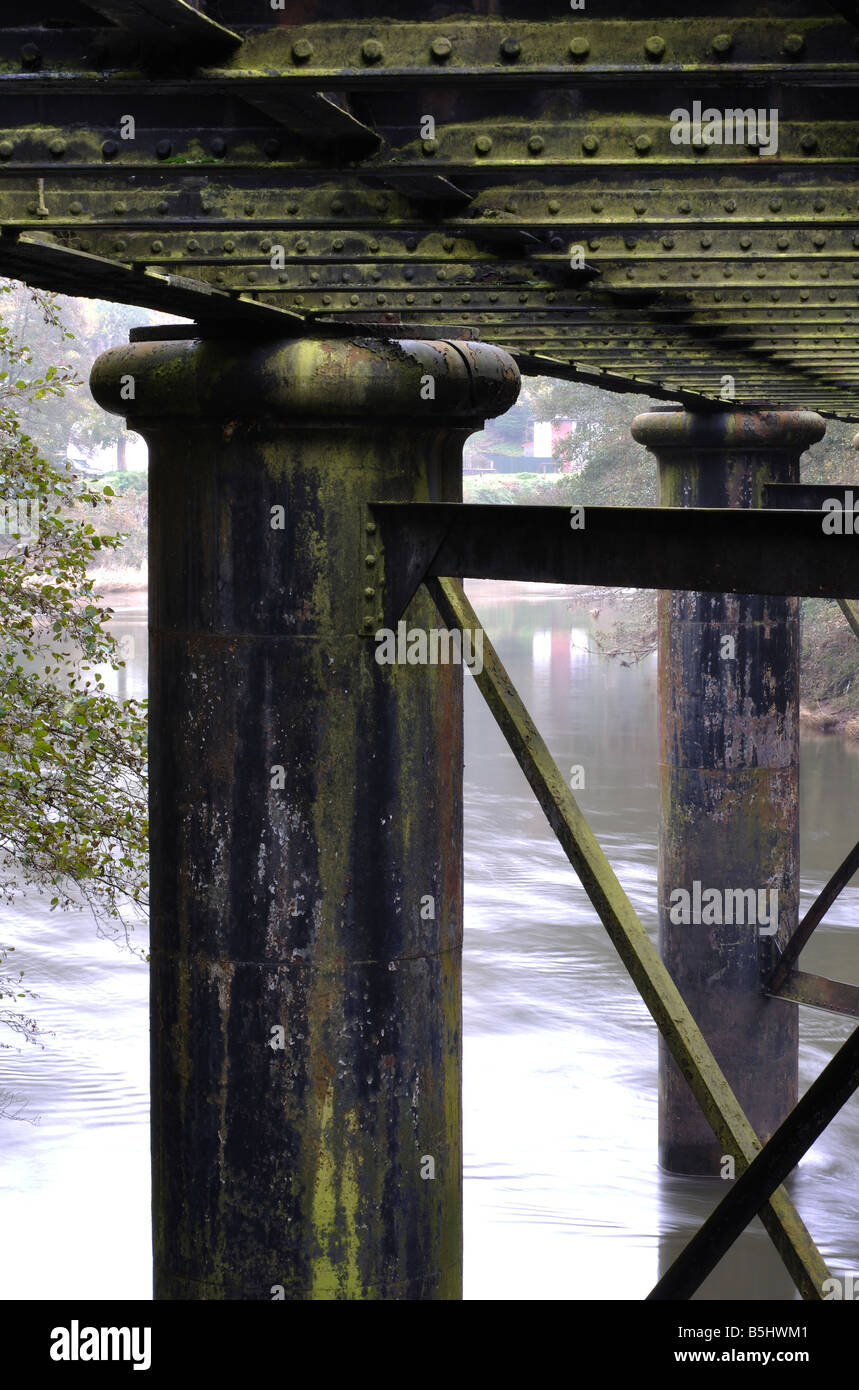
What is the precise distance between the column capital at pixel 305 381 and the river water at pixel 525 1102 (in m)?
9.05

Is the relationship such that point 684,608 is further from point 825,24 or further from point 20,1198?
point 825,24

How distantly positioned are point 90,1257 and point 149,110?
11815 mm

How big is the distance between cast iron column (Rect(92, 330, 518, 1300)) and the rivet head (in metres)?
2.26

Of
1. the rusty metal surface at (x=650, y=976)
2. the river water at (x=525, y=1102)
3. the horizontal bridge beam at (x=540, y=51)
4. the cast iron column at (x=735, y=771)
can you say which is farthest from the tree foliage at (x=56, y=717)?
the horizontal bridge beam at (x=540, y=51)

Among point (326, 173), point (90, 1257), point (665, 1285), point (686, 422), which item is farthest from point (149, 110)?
point (90, 1257)

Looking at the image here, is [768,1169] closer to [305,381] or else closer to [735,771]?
[305,381]

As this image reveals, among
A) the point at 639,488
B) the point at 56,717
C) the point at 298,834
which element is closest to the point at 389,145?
the point at 298,834

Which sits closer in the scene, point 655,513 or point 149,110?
point 149,110

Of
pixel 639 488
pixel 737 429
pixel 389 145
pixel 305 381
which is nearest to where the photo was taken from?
pixel 389 145

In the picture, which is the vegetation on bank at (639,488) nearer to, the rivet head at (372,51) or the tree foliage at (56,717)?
the tree foliage at (56,717)

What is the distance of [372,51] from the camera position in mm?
3334

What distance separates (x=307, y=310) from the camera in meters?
5.69

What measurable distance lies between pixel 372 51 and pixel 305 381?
227 centimetres
